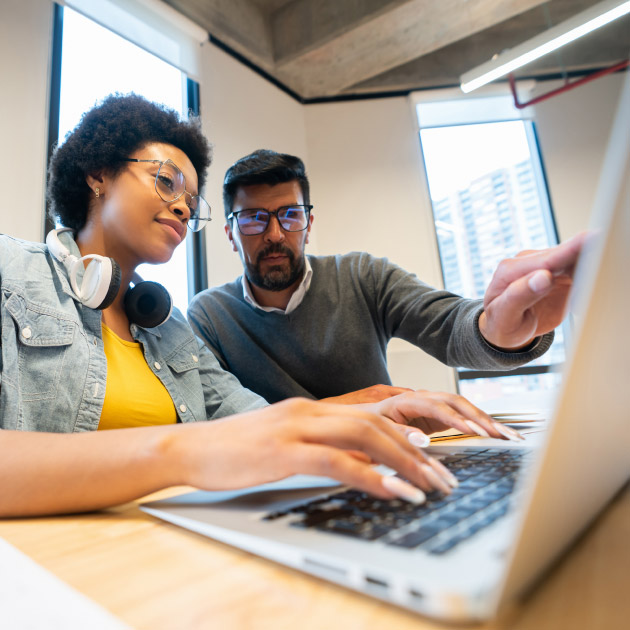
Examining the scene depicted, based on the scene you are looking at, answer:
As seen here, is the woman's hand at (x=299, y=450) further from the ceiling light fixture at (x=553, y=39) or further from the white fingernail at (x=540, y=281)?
the ceiling light fixture at (x=553, y=39)

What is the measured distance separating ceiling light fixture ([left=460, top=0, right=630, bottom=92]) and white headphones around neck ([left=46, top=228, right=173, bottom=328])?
2.47 m

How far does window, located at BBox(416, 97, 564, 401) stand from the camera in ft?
11.5

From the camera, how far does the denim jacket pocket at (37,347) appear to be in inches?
28.7

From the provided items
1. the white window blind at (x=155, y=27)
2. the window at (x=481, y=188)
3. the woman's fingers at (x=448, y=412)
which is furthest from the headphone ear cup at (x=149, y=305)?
the window at (x=481, y=188)

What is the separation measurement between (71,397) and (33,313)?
0.53ft

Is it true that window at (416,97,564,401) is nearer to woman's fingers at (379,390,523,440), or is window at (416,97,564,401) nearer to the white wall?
the white wall

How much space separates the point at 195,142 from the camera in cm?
137

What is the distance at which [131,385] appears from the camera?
904mm

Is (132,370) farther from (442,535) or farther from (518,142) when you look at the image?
(518,142)

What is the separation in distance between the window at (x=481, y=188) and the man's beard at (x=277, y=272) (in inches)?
87.7

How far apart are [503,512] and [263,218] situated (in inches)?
53.6

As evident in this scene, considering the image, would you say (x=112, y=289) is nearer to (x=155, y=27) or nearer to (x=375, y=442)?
(x=375, y=442)

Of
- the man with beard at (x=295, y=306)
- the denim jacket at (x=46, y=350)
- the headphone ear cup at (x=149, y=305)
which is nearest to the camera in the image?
the denim jacket at (x=46, y=350)

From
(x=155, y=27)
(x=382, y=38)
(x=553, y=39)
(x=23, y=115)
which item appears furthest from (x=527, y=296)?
(x=382, y=38)
